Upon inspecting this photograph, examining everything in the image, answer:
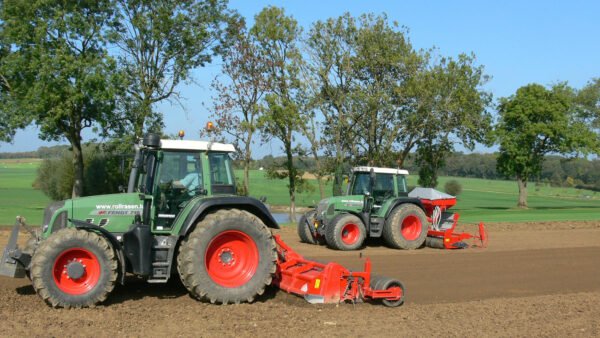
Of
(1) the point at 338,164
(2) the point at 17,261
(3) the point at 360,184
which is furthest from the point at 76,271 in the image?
(1) the point at 338,164

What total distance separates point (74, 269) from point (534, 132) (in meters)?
39.6

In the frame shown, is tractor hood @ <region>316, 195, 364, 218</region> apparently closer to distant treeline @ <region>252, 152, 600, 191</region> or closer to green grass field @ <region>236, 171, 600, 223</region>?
green grass field @ <region>236, 171, 600, 223</region>

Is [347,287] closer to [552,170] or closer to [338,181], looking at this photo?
[338,181]

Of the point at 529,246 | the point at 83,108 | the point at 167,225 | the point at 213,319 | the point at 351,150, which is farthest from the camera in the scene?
the point at 351,150

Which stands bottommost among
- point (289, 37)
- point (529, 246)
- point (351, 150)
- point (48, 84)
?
point (529, 246)

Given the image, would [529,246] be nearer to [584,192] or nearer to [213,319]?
[213,319]

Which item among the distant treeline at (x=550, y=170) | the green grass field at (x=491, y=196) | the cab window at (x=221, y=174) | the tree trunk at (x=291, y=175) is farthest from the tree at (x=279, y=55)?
the distant treeline at (x=550, y=170)

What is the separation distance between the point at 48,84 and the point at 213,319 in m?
20.0

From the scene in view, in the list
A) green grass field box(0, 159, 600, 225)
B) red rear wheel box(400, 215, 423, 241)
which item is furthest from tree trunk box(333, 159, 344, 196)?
red rear wheel box(400, 215, 423, 241)

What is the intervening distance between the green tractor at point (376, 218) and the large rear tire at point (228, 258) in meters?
7.16

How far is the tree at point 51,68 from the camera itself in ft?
83.7

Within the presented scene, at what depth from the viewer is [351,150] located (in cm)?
3316

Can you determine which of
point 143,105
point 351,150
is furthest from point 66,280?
point 351,150

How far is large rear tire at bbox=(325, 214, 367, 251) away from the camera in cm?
1622
